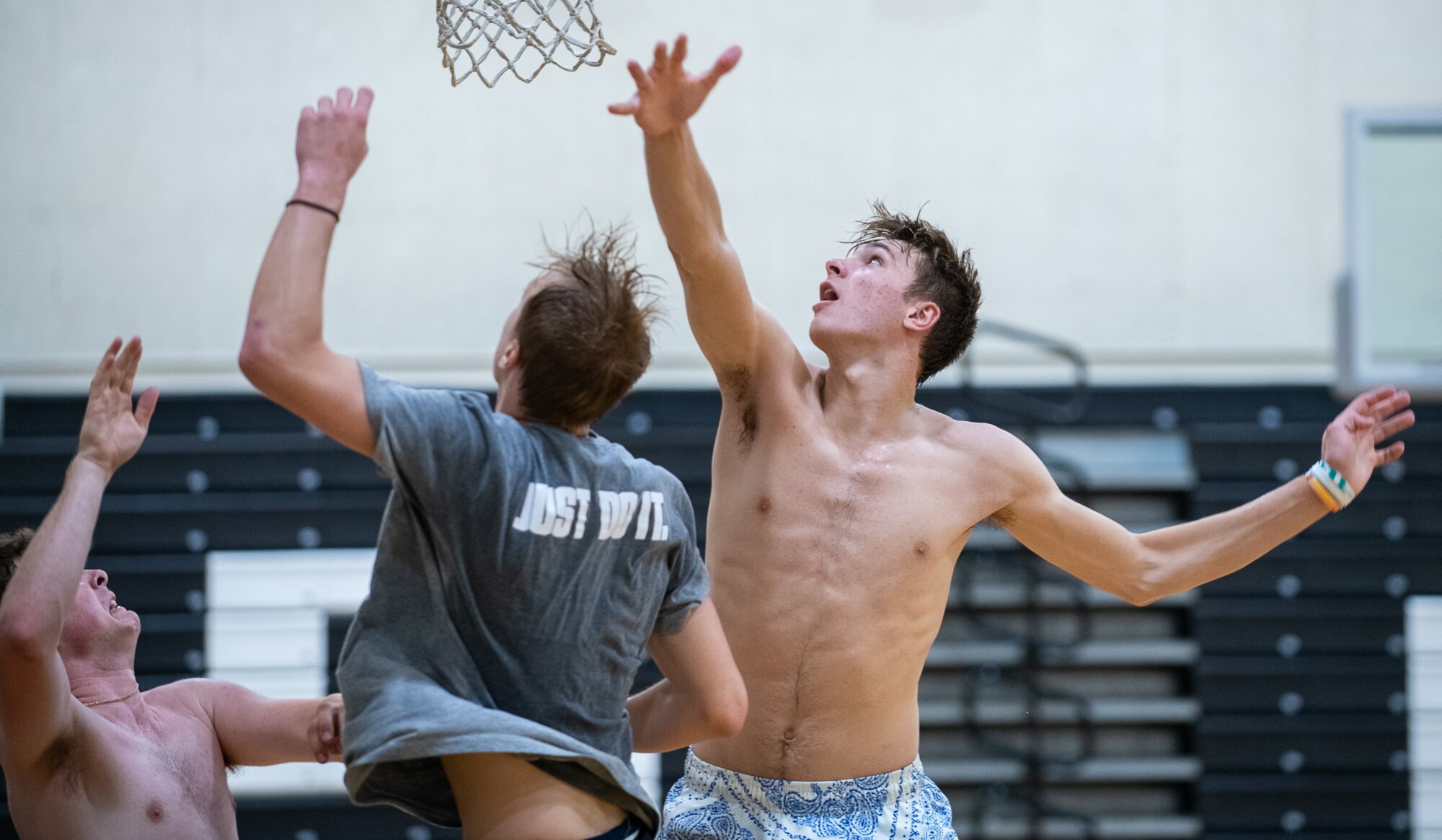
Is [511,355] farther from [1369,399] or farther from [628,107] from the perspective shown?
[1369,399]

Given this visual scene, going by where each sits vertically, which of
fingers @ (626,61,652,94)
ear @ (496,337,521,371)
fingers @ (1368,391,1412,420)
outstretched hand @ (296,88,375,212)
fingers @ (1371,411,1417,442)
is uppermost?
fingers @ (626,61,652,94)

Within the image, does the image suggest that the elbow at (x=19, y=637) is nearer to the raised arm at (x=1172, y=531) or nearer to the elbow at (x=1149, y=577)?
the raised arm at (x=1172, y=531)

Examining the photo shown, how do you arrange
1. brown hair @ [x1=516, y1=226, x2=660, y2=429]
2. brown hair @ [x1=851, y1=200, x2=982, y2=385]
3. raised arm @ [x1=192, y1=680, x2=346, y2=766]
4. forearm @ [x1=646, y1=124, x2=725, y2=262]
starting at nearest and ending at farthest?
brown hair @ [x1=516, y1=226, x2=660, y2=429] < forearm @ [x1=646, y1=124, x2=725, y2=262] < raised arm @ [x1=192, y1=680, x2=346, y2=766] < brown hair @ [x1=851, y1=200, x2=982, y2=385]

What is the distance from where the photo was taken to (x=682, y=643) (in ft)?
6.36

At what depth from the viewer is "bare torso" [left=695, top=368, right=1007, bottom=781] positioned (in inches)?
100

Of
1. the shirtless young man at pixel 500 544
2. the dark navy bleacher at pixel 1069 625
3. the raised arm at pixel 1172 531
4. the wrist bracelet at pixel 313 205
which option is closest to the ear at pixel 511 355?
the shirtless young man at pixel 500 544

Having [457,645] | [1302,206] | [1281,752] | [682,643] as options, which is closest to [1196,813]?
[1281,752]

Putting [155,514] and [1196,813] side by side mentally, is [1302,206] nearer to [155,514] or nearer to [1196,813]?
[1196,813]

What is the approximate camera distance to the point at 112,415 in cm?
218

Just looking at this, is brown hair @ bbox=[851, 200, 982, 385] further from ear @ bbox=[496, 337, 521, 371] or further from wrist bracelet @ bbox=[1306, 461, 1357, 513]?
ear @ bbox=[496, 337, 521, 371]

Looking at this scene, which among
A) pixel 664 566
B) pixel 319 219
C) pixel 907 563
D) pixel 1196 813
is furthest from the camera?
pixel 1196 813

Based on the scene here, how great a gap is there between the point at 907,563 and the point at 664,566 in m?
0.87

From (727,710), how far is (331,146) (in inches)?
38.8

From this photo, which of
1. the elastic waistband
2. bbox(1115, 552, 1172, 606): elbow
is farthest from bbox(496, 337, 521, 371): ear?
bbox(1115, 552, 1172, 606): elbow
